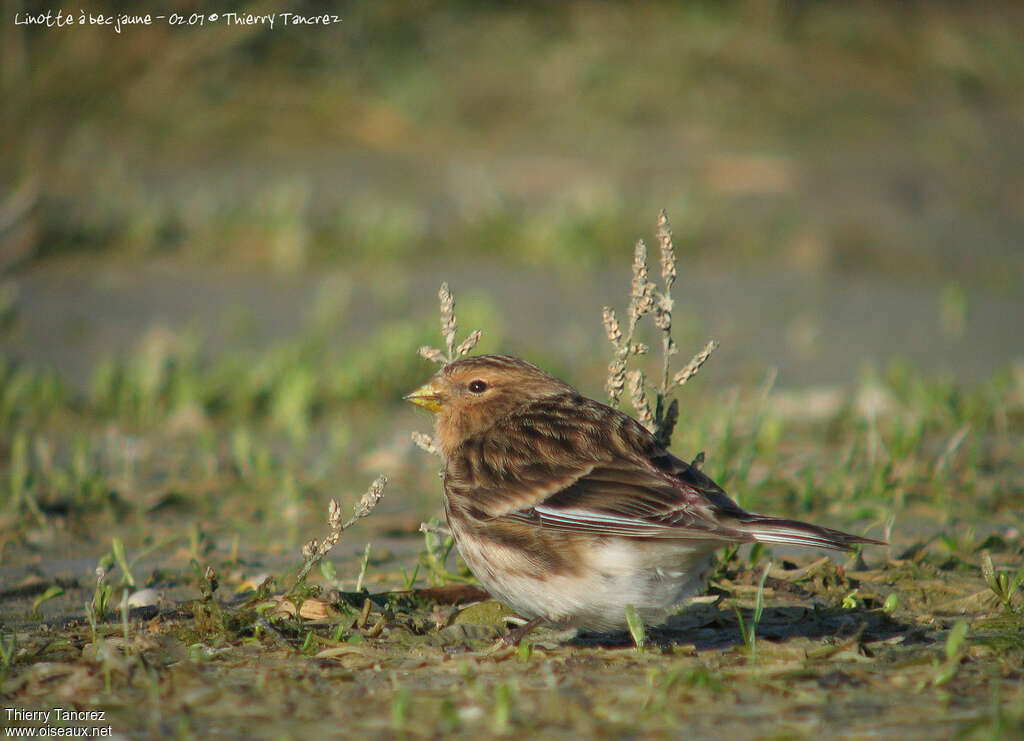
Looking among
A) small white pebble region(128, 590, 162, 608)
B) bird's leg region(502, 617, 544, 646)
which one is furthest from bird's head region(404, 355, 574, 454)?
small white pebble region(128, 590, 162, 608)

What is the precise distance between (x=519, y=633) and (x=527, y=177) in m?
9.63

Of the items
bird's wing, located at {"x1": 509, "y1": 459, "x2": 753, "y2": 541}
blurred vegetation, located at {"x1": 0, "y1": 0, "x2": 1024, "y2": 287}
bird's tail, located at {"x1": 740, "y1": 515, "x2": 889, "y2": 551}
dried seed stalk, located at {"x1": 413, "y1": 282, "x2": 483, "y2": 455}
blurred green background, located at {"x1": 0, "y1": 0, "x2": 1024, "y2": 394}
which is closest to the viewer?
bird's tail, located at {"x1": 740, "y1": 515, "x2": 889, "y2": 551}

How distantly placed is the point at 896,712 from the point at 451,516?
4.34 ft

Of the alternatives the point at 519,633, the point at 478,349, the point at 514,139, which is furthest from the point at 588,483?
the point at 514,139

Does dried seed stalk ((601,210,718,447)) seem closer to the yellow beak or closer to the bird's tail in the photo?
the yellow beak

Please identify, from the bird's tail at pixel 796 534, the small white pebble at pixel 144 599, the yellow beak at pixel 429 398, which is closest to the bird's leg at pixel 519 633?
the bird's tail at pixel 796 534

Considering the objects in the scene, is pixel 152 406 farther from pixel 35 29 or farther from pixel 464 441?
pixel 35 29

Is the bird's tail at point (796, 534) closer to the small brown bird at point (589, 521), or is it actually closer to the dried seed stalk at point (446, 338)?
the small brown bird at point (589, 521)

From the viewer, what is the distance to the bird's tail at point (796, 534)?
9.71 feet

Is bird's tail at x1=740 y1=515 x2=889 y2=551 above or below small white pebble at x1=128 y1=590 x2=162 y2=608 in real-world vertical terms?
above

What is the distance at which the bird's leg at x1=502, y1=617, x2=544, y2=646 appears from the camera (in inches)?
132

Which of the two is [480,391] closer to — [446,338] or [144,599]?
[446,338]

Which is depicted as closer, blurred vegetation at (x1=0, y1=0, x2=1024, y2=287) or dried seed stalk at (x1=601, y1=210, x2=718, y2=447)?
dried seed stalk at (x1=601, y1=210, x2=718, y2=447)

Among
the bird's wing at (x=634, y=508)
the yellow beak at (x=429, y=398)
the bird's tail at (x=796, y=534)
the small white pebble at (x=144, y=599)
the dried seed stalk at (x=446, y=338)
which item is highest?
the dried seed stalk at (x=446, y=338)
